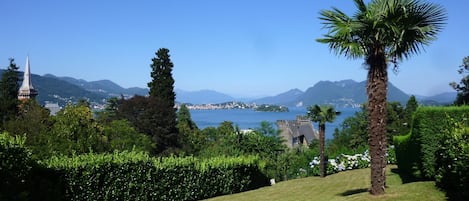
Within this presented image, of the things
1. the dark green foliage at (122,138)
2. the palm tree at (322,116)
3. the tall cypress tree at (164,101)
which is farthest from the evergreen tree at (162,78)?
the palm tree at (322,116)

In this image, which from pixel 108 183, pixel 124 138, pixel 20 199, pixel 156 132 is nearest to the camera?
pixel 20 199

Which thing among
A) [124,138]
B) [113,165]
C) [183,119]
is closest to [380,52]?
[113,165]

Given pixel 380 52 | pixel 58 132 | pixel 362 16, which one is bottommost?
pixel 58 132

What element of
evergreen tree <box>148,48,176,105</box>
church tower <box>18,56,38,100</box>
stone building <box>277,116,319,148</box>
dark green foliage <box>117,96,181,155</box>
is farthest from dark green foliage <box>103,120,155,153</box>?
church tower <box>18,56,38,100</box>

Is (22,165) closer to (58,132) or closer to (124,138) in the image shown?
(58,132)

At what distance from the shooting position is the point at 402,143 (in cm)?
1741

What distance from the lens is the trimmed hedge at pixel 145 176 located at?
15594 mm

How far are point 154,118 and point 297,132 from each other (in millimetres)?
39687

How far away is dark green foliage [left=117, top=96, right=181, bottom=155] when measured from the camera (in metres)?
50.6

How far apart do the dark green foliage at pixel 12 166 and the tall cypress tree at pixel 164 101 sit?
3966 cm

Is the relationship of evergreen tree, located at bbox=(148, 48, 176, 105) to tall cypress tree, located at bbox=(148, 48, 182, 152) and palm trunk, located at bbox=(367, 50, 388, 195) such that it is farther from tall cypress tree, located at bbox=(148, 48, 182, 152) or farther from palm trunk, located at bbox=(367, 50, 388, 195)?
palm trunk, located at bbox=(367, 50, 388, 195)

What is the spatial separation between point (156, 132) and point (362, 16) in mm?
42503

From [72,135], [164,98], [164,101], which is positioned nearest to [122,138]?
[72,135]

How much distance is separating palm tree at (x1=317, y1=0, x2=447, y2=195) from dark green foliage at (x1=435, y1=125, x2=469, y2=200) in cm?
144
